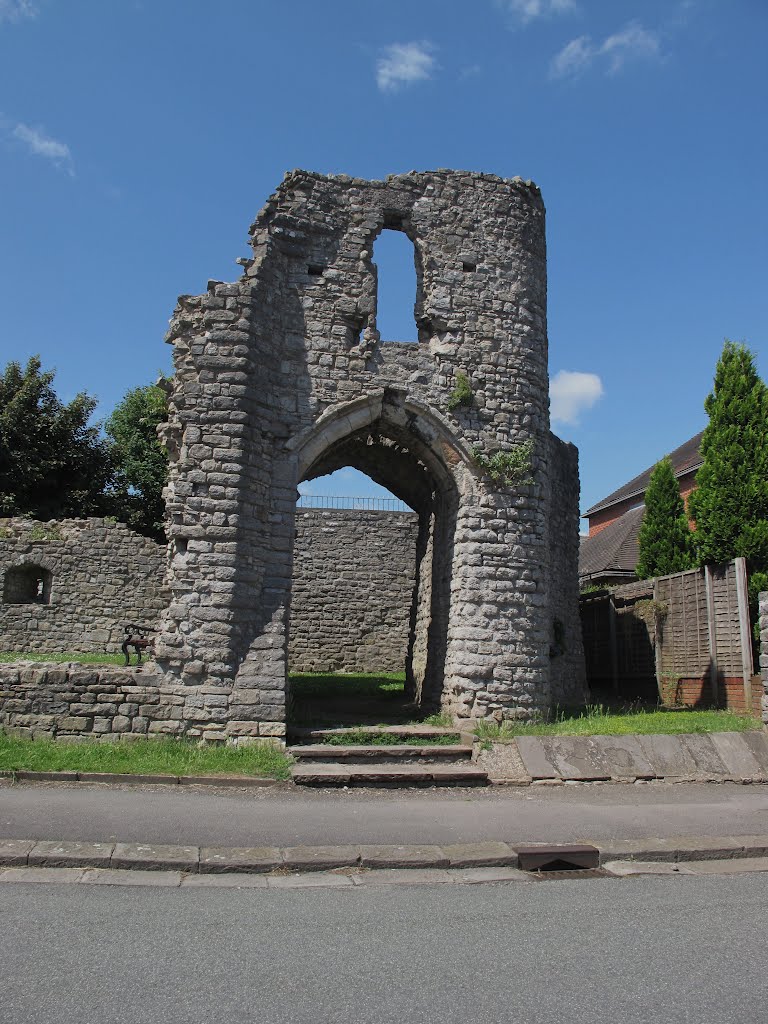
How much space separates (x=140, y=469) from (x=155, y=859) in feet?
72.7

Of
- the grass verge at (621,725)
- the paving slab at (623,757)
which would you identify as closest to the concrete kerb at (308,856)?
the paving slab at (623,757)

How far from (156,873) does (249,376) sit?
6.93m

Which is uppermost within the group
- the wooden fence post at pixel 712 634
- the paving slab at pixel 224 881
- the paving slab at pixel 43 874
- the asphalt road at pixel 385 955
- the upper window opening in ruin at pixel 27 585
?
the upper window opening in ruin at pixel 27 585

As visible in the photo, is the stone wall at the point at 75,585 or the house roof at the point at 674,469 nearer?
the stone wall at the point at 75,585

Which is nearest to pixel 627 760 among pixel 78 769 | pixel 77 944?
pixel 78 769

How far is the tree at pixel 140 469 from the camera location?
2633cm

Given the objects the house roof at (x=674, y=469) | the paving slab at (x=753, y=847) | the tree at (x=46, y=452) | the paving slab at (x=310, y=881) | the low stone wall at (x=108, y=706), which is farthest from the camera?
the house roof at (x=674, y=469)

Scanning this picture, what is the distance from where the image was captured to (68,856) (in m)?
5.79

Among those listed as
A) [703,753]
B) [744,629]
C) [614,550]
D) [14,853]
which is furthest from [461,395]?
[614,550]

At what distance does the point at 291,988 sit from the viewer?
3.88m

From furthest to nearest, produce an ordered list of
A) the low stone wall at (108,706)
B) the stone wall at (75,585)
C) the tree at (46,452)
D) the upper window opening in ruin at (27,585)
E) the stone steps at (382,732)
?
the tree at (46,452) < the upper window opening in ruin at (27,585) < the stone wall at (75,585) < the stone steps at (382,732) < the low stone wall at (108,706)

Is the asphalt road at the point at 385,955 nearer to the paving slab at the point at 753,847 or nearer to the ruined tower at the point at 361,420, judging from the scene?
the paving slab at the point at 753,847

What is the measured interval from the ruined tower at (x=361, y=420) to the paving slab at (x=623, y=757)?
1.64 metres

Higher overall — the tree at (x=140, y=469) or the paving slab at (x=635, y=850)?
the tree at (x=140, y=469)
